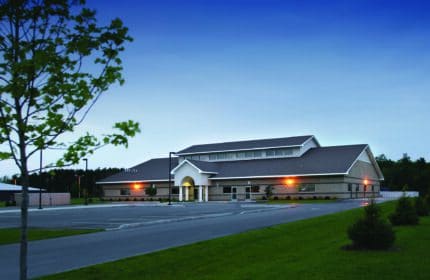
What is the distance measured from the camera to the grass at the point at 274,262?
9.85 meters

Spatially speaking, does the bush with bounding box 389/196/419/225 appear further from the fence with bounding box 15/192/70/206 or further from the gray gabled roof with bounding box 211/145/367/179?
the fence with bounding box 15/192/70/206

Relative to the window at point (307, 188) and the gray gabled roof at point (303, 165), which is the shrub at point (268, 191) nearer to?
the gray gabled roof at point (303, 165)

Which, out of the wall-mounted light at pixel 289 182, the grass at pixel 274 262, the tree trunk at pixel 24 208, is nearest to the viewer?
the tree trunk at pixel 24 208

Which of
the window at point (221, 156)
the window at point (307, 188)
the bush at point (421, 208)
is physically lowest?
the bush at point (421, 208)

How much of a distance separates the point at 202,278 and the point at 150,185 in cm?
6449

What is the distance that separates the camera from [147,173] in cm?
7650

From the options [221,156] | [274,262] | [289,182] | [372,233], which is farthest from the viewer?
[221,156]

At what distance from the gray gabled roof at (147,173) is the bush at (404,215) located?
5376cm

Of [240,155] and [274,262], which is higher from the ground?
[240,155]

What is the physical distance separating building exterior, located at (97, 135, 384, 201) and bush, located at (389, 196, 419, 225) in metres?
38.1

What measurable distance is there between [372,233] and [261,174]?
51325mm

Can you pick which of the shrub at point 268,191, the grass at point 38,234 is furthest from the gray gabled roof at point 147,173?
the grass at point 38,234

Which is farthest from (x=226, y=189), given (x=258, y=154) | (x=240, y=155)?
(x=258, y=154)

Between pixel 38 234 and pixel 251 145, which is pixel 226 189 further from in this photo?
pixel 38 234
